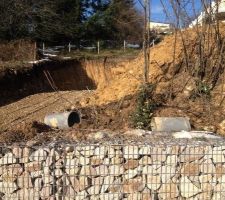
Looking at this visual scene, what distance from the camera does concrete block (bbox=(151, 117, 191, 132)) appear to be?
29.3ft

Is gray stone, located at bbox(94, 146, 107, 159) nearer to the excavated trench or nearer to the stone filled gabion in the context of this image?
the stone filled gabion

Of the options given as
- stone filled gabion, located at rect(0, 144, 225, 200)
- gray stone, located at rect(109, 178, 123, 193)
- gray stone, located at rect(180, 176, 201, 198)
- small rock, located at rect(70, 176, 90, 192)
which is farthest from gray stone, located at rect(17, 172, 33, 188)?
gray stone, located at rect(180, 176, 201, 198)

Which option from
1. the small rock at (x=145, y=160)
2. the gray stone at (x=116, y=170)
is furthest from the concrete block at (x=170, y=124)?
the gray stone at (x=116, y=170)

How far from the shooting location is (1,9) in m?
39.3

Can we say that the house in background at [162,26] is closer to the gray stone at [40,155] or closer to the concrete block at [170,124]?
the concrete block at [170,124]

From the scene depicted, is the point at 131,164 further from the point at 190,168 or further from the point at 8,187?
the point at 8,187

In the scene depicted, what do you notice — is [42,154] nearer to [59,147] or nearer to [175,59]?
[59,147]

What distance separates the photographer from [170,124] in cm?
910

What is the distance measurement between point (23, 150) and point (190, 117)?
4.01m

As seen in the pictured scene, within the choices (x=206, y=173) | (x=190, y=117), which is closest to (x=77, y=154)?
(x=206, y=173)

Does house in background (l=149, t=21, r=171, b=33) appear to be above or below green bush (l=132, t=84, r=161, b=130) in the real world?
above

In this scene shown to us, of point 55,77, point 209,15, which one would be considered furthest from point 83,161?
point 55,77

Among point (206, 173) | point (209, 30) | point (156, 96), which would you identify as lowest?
point (206, 173)

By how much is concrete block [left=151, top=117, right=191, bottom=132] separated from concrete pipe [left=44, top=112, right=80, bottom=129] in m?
1.54
